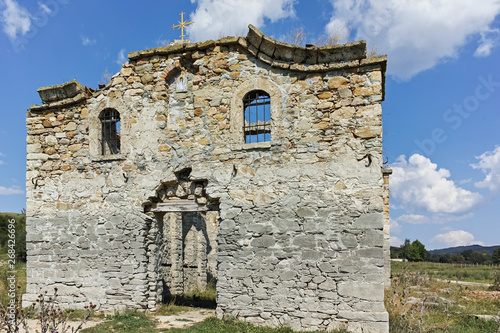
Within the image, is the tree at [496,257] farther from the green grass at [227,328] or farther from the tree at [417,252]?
the green grass at [227,328]

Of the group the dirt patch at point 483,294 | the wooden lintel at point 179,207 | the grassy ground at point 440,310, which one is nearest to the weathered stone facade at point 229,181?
the wooden lintel at point 179,207

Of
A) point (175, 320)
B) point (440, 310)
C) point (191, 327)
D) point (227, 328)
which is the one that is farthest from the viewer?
point (440, 310)

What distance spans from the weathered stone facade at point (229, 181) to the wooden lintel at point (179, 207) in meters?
0.03

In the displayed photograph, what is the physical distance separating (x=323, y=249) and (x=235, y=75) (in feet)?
12.7

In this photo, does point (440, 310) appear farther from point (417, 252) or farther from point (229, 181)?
point (417, 252)

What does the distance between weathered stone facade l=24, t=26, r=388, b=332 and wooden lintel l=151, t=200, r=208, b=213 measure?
0.03 metres

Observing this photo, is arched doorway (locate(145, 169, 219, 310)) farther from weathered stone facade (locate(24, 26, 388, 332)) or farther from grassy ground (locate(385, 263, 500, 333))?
grassy ground (locate(385, 263, 500, 333))

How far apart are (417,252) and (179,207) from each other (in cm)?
3452

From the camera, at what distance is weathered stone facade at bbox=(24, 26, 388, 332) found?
682 cm

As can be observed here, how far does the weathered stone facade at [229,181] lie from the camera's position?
6.82 metres

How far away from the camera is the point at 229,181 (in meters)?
7.50

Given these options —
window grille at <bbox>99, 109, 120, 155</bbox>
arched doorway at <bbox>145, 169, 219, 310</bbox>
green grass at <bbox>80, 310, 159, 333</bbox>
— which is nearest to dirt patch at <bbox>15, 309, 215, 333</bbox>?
green grass at <bbox>80, 310, 159, 333</bbox>

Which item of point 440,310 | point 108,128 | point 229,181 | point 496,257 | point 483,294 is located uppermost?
point 108,128

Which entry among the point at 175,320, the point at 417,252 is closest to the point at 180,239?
the point at 175,320
